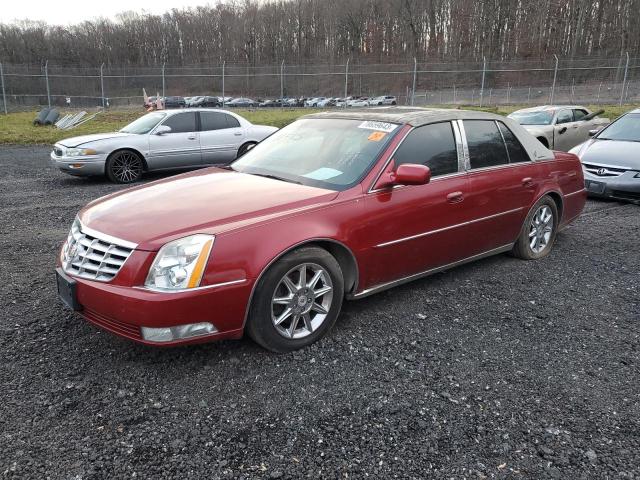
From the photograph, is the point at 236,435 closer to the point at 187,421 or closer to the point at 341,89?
the point at 187,421

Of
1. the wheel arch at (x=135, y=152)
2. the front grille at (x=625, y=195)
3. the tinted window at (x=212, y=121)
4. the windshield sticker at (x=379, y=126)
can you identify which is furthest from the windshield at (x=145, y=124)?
the front grille at (x=625, y=195)

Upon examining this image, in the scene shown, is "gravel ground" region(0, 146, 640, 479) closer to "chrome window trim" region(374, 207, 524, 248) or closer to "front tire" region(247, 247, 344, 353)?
"front tire" region(247, 247, 344, 353)

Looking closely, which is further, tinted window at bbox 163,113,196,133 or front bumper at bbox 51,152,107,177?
tinted window at bbox 163,113,196,133

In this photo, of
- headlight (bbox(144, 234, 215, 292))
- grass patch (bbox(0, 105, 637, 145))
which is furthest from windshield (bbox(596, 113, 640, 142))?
grass patch (bbox(0, 105, 637, 145))

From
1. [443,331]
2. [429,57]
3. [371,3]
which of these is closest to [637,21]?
[429,57]

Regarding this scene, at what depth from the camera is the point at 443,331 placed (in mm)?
3602

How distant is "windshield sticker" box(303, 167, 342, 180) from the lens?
12.2ft

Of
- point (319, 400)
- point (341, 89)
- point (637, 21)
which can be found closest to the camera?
point (319, 400)

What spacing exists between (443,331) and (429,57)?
205 feet

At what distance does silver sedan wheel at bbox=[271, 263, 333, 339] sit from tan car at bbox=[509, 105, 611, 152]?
34.2ft

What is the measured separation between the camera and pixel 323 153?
4035mm

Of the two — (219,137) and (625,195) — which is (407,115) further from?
(219,137)

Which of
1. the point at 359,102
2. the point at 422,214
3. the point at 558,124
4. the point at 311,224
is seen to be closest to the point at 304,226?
the point at 311,224

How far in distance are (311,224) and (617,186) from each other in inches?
253
